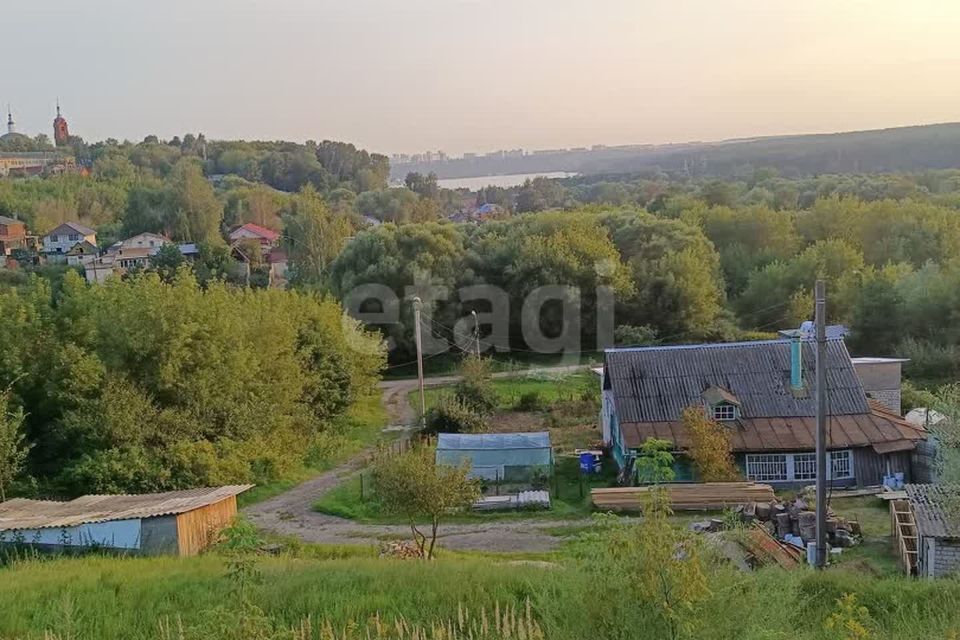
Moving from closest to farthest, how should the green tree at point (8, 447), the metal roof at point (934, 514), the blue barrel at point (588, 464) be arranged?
1. the metal roof at point (934, 514)
2. the green tree at point (8, 447)
3. the blue barrel at point (588, 464)

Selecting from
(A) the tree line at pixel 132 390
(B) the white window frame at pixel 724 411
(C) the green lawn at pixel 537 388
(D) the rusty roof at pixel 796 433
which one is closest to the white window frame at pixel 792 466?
(D) the rusty roof at pixel 796 433

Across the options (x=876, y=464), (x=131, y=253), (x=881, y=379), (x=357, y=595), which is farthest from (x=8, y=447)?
(x=131, y=253)

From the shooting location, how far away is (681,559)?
188 inches

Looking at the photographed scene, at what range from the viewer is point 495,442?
1928 centimetres

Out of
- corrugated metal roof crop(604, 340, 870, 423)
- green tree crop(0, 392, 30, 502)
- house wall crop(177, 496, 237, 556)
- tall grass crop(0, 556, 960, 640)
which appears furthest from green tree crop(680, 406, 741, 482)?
green tree crop(0, 392, 30, 502)

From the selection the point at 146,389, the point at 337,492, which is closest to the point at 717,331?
the point at 337,492

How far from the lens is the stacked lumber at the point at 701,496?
16312 mm

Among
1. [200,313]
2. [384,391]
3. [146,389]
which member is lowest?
[384,391]

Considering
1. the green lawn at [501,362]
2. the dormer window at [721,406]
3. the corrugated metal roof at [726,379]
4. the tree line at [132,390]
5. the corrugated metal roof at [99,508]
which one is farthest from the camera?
the green lawn at [501,362]

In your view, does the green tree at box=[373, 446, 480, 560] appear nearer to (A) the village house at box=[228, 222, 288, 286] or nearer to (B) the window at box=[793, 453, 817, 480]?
(B) the window at box=[793, 453, 817, 480]

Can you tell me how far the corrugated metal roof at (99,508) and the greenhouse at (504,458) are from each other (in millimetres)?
5661

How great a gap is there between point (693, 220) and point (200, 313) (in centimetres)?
3559

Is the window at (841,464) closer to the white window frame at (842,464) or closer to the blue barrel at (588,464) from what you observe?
the white window frame at (842,464)

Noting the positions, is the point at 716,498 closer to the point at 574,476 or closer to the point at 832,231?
the point at 574,476
